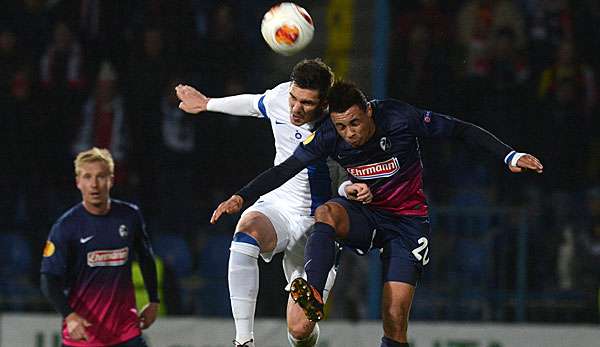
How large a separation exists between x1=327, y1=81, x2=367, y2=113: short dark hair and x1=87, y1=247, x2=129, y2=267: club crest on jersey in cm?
186

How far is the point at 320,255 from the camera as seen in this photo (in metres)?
5.34

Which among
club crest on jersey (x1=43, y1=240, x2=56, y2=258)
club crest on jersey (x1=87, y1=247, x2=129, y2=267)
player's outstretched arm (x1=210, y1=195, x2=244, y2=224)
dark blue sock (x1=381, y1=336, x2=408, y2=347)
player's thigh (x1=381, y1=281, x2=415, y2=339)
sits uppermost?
player's outstretched arm (x1=210, y1=195, x2=244, y2=224)

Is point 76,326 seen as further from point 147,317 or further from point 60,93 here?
point 60,93

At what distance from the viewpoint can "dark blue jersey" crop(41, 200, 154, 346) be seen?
6559mm

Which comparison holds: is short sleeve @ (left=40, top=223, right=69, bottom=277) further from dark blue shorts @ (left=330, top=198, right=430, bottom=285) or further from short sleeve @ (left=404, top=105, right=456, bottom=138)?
short sleeve @ (left=404, top=105, right=456, bottom=138)

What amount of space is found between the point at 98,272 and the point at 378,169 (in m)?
1.91

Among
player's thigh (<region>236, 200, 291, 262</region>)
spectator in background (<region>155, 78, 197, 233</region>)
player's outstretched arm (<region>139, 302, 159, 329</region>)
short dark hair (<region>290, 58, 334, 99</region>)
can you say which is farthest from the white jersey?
spectator in background (<region>155, 78, 197, 233</region>)

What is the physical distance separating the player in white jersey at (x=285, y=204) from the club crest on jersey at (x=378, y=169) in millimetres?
363

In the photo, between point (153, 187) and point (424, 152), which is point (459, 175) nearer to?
point (424, 152)

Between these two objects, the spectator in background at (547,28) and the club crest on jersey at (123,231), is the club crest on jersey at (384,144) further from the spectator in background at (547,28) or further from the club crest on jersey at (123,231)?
the spectator in background at (547,28)

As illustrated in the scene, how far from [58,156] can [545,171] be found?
3.92 metres

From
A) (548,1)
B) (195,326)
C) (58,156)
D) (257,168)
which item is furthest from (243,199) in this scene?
(548,1)

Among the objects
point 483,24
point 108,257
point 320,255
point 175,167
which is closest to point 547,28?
point 483,24

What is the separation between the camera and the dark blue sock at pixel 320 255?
5.30 meters
